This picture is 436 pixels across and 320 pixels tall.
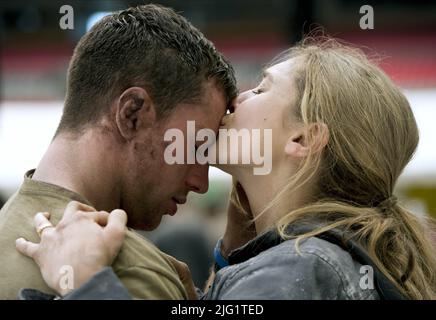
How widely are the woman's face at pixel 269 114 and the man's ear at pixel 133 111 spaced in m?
0.30

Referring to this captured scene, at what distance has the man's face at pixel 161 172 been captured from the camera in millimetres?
2352

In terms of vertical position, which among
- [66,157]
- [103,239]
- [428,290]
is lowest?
[428,290]

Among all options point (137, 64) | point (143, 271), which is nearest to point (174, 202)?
point (137, 64)

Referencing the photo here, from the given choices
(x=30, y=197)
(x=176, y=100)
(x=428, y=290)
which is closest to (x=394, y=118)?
(x=428, y=290)

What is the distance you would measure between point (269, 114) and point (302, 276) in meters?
0.65

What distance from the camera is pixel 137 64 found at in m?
2.33

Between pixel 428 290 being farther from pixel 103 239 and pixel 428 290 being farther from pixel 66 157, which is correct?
pixel 66 157

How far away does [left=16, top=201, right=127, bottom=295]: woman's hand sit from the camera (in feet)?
6.33

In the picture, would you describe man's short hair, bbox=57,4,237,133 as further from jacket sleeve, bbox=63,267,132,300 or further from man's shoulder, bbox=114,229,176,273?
jacket sleeve, bbox=63,267,132,300

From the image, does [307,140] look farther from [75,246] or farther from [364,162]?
[75,246]

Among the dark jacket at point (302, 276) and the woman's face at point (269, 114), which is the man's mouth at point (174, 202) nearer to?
the woman's face at point (269, 114)

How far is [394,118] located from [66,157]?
1.00m

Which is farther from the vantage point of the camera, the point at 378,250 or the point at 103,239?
the point at 378,250

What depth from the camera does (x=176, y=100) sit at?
2381mm
